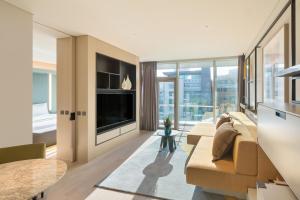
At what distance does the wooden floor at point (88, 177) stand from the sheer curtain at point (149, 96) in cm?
211

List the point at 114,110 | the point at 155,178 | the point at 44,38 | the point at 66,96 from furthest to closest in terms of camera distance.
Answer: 1. the point at 114,110
2. the point at 44,38
3. the point at 66,96
4. the point at 155,178

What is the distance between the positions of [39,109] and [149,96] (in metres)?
4.29

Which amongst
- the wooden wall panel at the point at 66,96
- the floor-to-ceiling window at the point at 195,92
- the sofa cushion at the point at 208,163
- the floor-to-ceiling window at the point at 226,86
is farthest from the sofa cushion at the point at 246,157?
the floor-to-ceiling window at the point at 195,92

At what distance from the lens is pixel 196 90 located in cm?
620

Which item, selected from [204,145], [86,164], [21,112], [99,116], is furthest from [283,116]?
[99,116]

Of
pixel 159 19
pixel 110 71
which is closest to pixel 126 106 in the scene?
pixel 110 71

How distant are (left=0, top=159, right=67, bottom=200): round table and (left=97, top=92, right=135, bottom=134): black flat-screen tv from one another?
2.46m

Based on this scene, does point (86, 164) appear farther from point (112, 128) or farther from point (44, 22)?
point (44, 22)

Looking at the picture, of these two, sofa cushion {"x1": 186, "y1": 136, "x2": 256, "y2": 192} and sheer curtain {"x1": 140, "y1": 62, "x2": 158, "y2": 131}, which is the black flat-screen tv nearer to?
sheer curtain {"x1": 140, "y1": 62, "x2": 158, "y2": 131}

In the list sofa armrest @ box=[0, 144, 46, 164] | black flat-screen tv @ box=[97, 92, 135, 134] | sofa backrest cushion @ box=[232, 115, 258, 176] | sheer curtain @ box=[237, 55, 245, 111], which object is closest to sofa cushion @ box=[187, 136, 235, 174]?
sofa backrest cushion @ box=[232, 115, 258, 176]

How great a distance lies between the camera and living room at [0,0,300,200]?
1479mm

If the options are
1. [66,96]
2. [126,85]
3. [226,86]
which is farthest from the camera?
[226,86]

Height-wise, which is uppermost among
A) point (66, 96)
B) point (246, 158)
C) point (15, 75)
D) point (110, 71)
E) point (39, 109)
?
point (110, 71)

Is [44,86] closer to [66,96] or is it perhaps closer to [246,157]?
[66,96]
